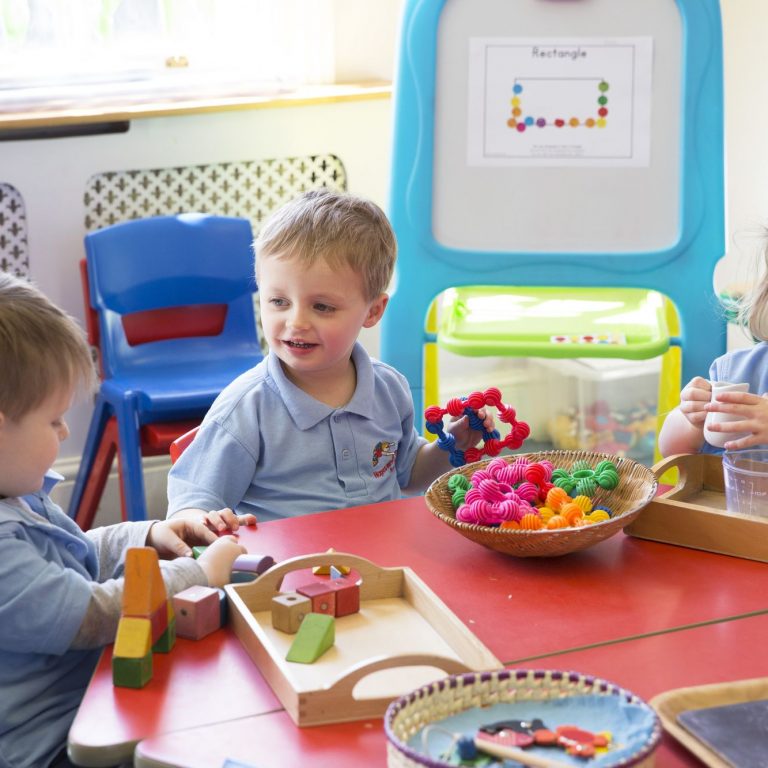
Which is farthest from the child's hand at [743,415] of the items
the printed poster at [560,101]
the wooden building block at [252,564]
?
the printed poster at [560,101]

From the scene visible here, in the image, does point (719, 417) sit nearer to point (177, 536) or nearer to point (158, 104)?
point (177, 536)

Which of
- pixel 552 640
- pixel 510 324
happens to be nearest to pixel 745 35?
pixel 510 324

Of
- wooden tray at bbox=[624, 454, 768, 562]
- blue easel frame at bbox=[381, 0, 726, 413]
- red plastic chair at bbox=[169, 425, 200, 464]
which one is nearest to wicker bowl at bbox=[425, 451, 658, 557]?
wooden tray at bbox=[624, 454, 768, 562]

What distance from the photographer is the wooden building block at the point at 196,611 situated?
1.12 m

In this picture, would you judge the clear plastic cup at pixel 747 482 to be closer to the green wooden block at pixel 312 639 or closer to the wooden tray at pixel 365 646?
the wooden tray at pixel 365 646

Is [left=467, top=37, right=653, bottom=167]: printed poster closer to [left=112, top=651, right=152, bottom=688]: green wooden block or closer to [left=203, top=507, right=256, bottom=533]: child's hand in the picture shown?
[left=203, top=507, right=256, bottom=533]: child's hand

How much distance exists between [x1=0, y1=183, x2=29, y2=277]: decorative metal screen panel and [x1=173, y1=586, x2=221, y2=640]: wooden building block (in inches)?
74.6

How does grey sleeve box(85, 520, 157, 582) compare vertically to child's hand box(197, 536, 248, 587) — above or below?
below

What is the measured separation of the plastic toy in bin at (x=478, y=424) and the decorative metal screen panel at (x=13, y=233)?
5.09 feet

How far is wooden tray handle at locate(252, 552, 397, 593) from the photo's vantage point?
1.19m

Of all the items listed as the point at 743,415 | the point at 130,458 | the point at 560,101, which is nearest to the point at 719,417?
the point at 743,415

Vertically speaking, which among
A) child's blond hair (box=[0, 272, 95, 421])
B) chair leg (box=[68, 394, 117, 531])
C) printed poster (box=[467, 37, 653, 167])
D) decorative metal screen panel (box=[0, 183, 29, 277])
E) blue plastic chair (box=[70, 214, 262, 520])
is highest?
printed poster (box=[467, 37, 653, 167])

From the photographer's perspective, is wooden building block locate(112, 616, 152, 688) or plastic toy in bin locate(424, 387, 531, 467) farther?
plastic toy in bin locate(424, 387, 531, 467)

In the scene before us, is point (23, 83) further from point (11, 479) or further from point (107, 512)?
point (11, 479)
